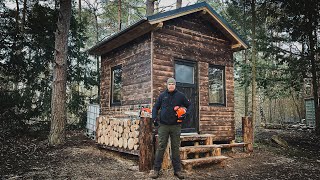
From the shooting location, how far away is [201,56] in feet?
27.0

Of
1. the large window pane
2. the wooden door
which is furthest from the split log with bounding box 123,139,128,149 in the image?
the large window pane

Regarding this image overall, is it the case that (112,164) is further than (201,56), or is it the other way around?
(201,56)

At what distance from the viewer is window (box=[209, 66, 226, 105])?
8473 mm

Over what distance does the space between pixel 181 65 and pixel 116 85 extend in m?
2.82

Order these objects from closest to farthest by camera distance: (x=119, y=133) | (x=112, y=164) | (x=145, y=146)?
(x=145, y=146), (x=112, y=164), (x=119, y=133)

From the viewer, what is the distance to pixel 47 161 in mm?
6566

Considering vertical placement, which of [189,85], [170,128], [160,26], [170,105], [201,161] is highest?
[160,26]

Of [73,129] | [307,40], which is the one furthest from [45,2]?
[307,40]

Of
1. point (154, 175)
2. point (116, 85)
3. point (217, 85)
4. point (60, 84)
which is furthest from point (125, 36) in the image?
point (154, 175)

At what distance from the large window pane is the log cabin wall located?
0.24m

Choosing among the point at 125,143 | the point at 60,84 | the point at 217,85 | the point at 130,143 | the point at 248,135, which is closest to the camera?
the point at 130,143

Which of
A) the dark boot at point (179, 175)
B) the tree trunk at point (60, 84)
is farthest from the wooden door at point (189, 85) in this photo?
the tree trunk at point (60, 84)

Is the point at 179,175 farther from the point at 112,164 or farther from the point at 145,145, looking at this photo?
the point at 112,164

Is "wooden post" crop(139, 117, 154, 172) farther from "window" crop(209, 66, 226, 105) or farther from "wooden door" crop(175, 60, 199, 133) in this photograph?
"window" crop(209, 66, 226, 105)
